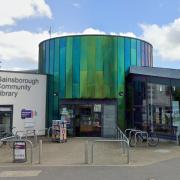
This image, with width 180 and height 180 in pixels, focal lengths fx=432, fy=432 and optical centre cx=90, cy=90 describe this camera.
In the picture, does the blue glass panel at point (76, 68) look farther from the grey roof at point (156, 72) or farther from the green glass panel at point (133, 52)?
the green glass panel at point (133, 52)

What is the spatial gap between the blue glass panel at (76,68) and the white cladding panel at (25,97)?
2.33m

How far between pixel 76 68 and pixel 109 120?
4.17m

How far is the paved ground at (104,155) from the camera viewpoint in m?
16.3

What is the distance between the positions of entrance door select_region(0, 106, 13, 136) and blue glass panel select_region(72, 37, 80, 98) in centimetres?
445

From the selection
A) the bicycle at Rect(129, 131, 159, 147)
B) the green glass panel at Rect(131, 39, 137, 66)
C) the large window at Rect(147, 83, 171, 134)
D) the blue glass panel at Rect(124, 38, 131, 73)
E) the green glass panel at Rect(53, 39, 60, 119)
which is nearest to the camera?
the bicycle at Rect(129, 131, 159, 147)

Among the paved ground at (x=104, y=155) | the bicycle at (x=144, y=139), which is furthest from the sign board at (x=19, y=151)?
the bicycle at (x=144, y=139)

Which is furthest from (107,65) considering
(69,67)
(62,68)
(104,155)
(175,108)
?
(104,155)

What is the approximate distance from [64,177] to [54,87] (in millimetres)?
17835

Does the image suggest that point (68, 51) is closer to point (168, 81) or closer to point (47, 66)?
point (47, 66)

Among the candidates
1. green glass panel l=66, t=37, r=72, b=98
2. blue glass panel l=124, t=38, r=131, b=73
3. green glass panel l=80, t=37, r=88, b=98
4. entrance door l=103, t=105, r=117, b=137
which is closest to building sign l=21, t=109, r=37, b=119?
green glass panel l=66, t=37, r=72, b=98

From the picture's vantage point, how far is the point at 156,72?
26.1 meters

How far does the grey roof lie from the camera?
80.8 feet

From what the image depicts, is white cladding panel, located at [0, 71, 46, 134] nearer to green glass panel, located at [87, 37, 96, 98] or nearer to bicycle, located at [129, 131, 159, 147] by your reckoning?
green glass panel, located at [87, 37, 96, 98]

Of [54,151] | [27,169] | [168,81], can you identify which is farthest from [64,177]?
[168,81]
